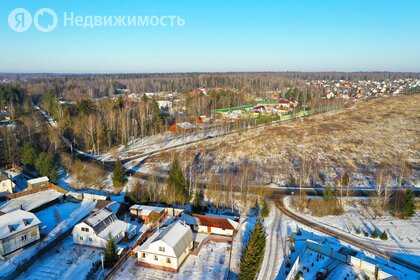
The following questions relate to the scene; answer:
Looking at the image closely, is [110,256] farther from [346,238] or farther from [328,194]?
[328,194]

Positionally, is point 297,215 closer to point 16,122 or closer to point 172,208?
point 172,208

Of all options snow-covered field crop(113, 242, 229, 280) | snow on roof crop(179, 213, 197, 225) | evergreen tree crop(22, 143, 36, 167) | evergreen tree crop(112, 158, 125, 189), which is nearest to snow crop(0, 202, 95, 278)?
evergreen tree crop(112, 158, 125, 189)

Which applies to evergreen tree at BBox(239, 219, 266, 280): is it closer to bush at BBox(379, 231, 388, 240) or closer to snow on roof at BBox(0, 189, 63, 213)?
bush at BBox(379, 231, 388, 240)

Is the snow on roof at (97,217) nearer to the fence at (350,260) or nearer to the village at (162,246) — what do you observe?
the village at (162,246)

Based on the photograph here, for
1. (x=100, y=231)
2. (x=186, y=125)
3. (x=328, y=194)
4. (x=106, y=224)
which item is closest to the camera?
(x=100, y=231)

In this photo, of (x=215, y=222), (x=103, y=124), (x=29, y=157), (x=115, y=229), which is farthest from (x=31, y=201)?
(x=103, y=124)
